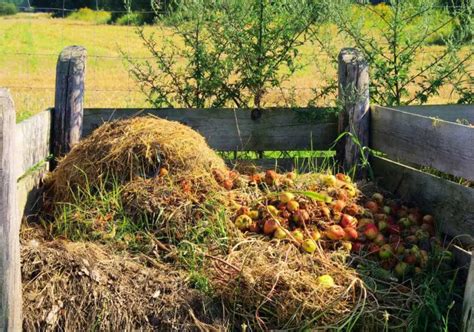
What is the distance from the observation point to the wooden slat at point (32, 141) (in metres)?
4.45

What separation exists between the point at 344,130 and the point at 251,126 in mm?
656

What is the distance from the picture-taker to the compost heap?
3.84 m

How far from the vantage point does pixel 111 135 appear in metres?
4.91

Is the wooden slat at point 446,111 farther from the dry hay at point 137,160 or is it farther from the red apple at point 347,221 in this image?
the dry hay at point 137,160

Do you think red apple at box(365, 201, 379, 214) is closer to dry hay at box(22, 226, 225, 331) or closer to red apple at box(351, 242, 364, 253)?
red apple at box(351, 242, 364, 253)

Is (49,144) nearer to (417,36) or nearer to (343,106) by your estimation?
(343,106)

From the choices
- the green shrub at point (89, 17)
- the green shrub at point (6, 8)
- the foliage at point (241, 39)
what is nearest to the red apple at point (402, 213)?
the foliage at point (241, 39)

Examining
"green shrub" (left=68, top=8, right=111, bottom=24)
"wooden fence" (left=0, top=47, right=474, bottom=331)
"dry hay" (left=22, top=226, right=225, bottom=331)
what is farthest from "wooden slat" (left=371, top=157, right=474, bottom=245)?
"green shrub" (left=68, top=8, right=111, bottom=24)

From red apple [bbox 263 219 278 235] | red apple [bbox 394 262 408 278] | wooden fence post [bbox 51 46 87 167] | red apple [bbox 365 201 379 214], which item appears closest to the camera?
red apple [bbox 394 262 408 278]

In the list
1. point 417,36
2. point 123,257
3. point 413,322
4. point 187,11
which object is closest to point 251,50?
point 187,11

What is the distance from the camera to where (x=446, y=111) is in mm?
5348

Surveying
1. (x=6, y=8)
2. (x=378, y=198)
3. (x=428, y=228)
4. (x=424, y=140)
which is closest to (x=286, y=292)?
(x=428, y=228)

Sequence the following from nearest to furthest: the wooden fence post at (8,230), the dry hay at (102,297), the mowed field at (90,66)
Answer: the wooden fence post at (8,230)
the dry hay at (102,297)
the mowed field at (90,66)

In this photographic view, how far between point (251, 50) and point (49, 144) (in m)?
1.57
